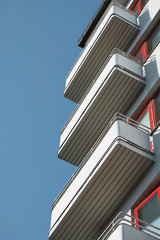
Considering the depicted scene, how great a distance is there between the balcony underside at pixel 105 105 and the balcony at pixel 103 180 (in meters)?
1.80

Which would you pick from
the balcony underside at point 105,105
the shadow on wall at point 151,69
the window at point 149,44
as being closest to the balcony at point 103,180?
the balcony underside at point 105,105

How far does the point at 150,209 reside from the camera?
41.2 feet

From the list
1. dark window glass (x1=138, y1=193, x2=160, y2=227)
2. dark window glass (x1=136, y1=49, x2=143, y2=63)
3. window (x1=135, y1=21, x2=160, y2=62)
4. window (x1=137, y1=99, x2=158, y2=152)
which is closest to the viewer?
dark window glass (x1=138, y1=193, x2=160, y2=227)

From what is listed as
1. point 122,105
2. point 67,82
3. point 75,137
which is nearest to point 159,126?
point 122,105

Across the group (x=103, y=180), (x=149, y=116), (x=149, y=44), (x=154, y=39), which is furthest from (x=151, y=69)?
(x=103, y=180)

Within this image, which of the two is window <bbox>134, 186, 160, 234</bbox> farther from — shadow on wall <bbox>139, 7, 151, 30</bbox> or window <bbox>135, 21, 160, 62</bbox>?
shadow on wall <bbox>139, 7, 151, 30</bbox>

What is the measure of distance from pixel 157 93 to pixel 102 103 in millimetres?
2394

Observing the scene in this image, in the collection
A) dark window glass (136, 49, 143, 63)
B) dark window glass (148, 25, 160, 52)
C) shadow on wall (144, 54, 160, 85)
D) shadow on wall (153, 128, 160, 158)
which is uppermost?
dark window glass (148, 25, 160, 52)

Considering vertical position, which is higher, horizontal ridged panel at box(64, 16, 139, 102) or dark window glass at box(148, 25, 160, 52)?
dark window glass at box(148, 25, 160, 52)

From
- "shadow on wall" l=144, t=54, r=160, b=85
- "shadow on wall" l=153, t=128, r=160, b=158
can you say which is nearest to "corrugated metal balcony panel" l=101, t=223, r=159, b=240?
"shadow on wall" l=153, t=128, r=160, b=158

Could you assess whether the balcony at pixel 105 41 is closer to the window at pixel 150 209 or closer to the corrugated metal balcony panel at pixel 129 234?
the window at pixel 150 209

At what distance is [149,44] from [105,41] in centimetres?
263

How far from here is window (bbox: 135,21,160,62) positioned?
704 inches

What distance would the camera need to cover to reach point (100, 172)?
535 inches
